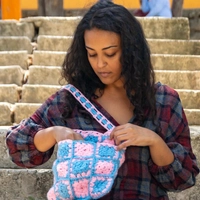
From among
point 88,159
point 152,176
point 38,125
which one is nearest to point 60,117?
point 38,125

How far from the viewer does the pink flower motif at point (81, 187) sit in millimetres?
2295

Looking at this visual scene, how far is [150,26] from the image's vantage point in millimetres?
6285

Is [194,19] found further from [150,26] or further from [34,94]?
[34,94]

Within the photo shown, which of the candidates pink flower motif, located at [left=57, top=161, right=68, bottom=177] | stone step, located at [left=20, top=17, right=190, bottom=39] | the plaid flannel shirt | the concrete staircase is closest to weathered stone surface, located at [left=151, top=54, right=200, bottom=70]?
the concrete staircase

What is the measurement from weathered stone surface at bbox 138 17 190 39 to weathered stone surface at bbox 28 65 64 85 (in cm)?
141

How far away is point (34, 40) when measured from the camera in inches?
249

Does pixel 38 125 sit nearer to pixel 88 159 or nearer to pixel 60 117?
pixel 60 117

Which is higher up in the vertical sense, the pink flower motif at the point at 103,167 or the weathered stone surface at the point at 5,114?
the pink flower motif at the point at 103,167

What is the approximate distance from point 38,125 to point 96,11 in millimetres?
586

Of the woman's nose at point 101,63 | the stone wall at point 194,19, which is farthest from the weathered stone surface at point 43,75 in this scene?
the stone wall at point 194,19

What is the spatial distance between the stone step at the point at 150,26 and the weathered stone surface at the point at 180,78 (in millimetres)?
994

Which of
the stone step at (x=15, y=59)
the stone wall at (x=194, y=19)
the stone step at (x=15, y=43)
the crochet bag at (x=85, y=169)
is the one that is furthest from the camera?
the stone wall at (x=194, y=19)

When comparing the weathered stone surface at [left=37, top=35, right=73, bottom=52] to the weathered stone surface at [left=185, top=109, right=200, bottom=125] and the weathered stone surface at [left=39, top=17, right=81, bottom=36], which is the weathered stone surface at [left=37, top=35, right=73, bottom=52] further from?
the weathered stone surface at [left=185, top=109, right=200, bottom=125]

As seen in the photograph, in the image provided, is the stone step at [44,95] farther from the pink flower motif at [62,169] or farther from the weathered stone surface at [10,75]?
the pink flower motif at [62,169]
